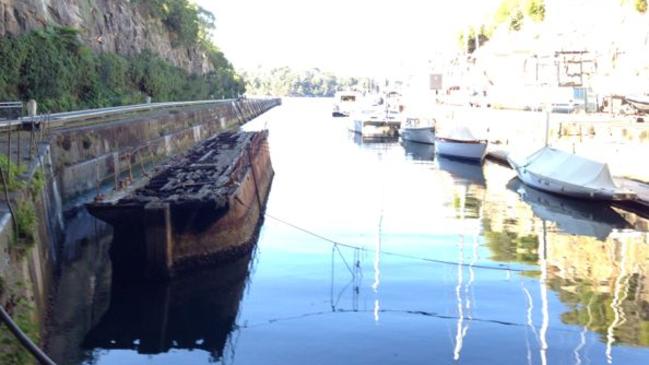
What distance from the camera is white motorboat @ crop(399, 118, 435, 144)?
5853cm

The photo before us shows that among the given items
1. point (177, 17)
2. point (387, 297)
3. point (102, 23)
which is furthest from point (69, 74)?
point (177, 17)

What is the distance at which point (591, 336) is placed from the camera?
12.9 meters

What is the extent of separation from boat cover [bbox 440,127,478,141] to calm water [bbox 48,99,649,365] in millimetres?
19534

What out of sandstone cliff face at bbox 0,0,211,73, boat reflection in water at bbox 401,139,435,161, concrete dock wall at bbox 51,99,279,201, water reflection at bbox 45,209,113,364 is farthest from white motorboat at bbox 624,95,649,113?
water reflection at bbox 45,209,113,364

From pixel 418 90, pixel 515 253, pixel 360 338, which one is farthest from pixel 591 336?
pixel 418 90

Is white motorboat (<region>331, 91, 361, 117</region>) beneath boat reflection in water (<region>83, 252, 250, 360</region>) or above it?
above

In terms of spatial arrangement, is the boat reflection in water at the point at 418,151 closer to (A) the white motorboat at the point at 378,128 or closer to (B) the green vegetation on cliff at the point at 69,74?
(A) the white motorboat at the point at 378,128

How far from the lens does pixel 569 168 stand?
93.3ft

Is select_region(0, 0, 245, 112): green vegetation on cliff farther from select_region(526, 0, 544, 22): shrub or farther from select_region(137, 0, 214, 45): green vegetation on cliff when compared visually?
select_region(526, 0, 544, 22): shrub

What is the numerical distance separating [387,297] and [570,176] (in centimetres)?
1527

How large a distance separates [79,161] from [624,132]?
2504cm

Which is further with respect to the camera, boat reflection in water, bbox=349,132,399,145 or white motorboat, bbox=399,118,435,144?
boat reflection in water, bbox=349,132,399,145

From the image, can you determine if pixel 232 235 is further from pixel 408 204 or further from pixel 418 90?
pixel 418 90

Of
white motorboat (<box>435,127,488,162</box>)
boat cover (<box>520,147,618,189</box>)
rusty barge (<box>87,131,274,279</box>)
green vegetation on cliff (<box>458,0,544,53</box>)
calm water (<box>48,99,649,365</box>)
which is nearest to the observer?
calm water (<box>48,99,649,365</box>)
